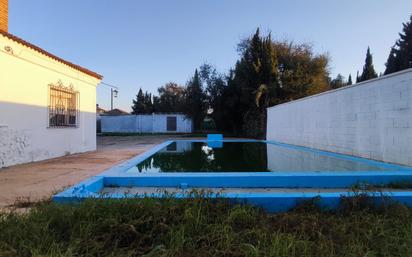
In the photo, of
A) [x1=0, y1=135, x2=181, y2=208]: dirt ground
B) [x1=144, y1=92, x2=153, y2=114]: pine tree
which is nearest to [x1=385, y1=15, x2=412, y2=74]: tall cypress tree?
[x1=144, y1=92, x2=153, y2=114]: pine tree

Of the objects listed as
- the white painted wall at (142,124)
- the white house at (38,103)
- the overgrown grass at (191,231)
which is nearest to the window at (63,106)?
the white house at (38,103)

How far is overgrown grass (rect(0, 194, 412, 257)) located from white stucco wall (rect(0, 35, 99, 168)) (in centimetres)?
560

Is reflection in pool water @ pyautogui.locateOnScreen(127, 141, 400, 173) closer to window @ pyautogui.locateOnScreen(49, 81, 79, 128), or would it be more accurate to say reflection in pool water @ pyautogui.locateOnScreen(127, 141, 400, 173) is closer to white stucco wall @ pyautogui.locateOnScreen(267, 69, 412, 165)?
white stucco wall @ pyautogui.locateOnScreen(267, 69, 412, 165)

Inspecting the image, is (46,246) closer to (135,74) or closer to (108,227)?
(108,227)

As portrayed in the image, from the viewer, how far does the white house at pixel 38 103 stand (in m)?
7.87

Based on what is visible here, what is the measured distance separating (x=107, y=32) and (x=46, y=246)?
17.4 meters

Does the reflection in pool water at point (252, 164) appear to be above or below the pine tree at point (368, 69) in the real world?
below

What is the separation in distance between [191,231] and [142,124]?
32640mm

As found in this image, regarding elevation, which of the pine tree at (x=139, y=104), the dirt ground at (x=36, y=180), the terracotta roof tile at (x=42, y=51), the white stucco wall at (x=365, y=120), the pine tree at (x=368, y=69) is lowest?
the dirt ground at (x=36, y=180)

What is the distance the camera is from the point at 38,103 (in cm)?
921

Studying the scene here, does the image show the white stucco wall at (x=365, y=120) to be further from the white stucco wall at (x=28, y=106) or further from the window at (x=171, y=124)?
the window at (x=171, y=124)

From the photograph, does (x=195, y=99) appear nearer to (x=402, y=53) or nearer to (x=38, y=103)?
(x=38, y=103)

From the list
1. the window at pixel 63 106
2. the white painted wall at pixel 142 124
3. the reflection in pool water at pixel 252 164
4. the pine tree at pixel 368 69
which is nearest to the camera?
the reflection in pool water at pixel 252 164

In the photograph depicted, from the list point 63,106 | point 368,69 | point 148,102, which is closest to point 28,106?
point 63,106
